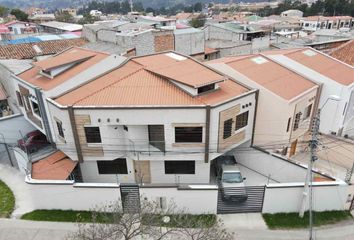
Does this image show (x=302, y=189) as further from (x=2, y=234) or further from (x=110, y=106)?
(x=2, y=234)

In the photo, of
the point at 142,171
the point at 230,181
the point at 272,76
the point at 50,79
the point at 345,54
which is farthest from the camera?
the point at 345,54

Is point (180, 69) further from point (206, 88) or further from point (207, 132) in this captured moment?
point (207, 132)

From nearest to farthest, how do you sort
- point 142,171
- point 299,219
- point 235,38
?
point 299,219 < point 142,171 < point 235,38

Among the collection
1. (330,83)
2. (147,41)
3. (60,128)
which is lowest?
(60,128)

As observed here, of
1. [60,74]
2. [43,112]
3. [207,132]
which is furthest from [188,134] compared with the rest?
[60,74]

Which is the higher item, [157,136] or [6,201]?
[157,136]

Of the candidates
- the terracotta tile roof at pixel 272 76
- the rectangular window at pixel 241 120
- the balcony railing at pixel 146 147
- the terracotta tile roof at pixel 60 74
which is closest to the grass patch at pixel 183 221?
the balcony railing at pixel 146 147

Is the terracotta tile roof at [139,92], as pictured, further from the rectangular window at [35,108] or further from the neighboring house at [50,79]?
the rectangular window at [35,108]

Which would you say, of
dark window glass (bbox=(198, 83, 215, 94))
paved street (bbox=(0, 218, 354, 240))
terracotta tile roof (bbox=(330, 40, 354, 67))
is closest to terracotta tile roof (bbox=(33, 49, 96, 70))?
dark window glass (bbox=(198, 83, 215, 94))
